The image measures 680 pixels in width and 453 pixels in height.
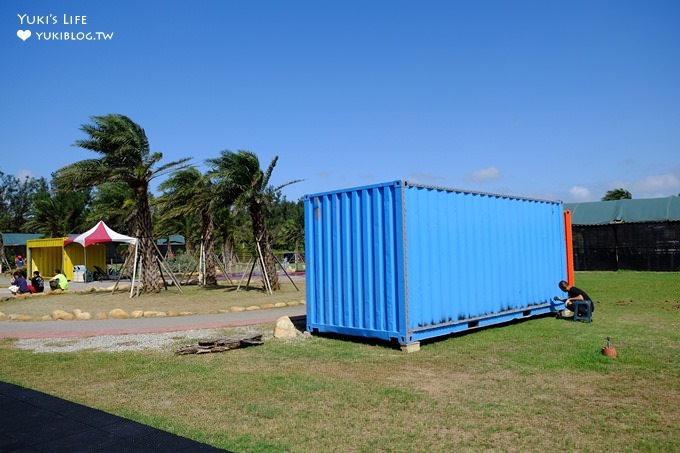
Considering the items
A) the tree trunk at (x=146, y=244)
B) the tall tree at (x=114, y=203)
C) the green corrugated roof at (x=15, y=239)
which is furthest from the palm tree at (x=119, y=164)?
the green corrugated roof at (x=15, y=239)

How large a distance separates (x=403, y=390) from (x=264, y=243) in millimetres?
15215

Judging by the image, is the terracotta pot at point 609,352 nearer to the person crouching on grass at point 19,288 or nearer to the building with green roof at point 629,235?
the person crouching on grass at point 19,288

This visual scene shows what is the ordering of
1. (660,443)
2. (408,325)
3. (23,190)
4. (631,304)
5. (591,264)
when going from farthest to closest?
(23,190) → (591,264) → (631,304) → (408,325) → (660,443)

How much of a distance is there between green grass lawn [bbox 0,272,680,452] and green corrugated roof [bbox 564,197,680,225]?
22957 mm

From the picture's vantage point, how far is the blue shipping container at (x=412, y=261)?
974 cm

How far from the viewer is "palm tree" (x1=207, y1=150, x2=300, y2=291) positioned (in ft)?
68.9

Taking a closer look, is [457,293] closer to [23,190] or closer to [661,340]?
[661,340]

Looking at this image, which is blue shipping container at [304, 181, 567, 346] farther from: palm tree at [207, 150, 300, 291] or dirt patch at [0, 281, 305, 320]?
palm tree at [207, 150, 300, 291]

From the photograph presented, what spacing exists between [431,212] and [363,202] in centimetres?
125

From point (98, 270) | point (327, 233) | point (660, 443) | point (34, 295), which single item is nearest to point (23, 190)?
point (98, 270)

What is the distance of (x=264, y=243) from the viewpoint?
21.7 m

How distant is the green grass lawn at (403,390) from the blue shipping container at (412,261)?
471 millimetres

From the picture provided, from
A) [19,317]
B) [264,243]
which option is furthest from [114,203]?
[19,317]

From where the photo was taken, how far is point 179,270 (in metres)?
36.0
